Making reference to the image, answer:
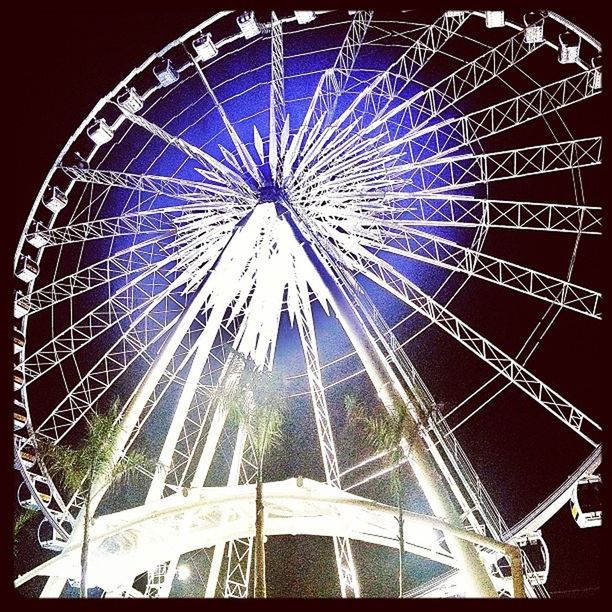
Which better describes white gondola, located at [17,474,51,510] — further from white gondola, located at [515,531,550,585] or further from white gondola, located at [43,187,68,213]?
white gondola, located at [515,531,550,585]

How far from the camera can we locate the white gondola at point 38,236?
2372 centimetres

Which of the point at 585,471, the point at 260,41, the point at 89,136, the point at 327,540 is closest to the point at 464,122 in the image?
the point at 260,41

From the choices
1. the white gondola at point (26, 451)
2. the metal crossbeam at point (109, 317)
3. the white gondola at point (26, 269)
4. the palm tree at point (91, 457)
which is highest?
the white gondola at point (26, 269)

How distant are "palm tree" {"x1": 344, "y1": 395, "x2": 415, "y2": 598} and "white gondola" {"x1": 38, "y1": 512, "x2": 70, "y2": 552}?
11.2 meters

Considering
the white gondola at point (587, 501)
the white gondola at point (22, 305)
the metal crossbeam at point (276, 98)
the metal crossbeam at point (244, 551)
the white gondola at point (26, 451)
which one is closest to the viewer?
the white gondola at point (587, 501)

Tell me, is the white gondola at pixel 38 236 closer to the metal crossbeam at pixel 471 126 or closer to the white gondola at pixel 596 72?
the metal crossbeam at pixel 471 126

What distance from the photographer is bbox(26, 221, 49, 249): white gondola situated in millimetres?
23719

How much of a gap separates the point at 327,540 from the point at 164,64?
3366 cm

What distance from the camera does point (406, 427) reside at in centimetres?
1827

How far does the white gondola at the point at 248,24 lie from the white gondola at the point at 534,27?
27.1 feet

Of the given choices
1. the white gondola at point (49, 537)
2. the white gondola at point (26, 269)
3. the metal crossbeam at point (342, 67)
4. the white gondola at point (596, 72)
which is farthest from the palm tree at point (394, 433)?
the white gondola at point (26, 269)

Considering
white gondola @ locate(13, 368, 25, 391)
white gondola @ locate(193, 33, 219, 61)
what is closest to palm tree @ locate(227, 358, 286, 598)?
white gondola @ locate(13, 368, 25, 391)

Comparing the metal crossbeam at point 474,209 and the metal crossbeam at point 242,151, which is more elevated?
the metal crossbeam at point 242,151

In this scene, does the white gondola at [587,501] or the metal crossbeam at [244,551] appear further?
the metal crossbeam at [244,551]
